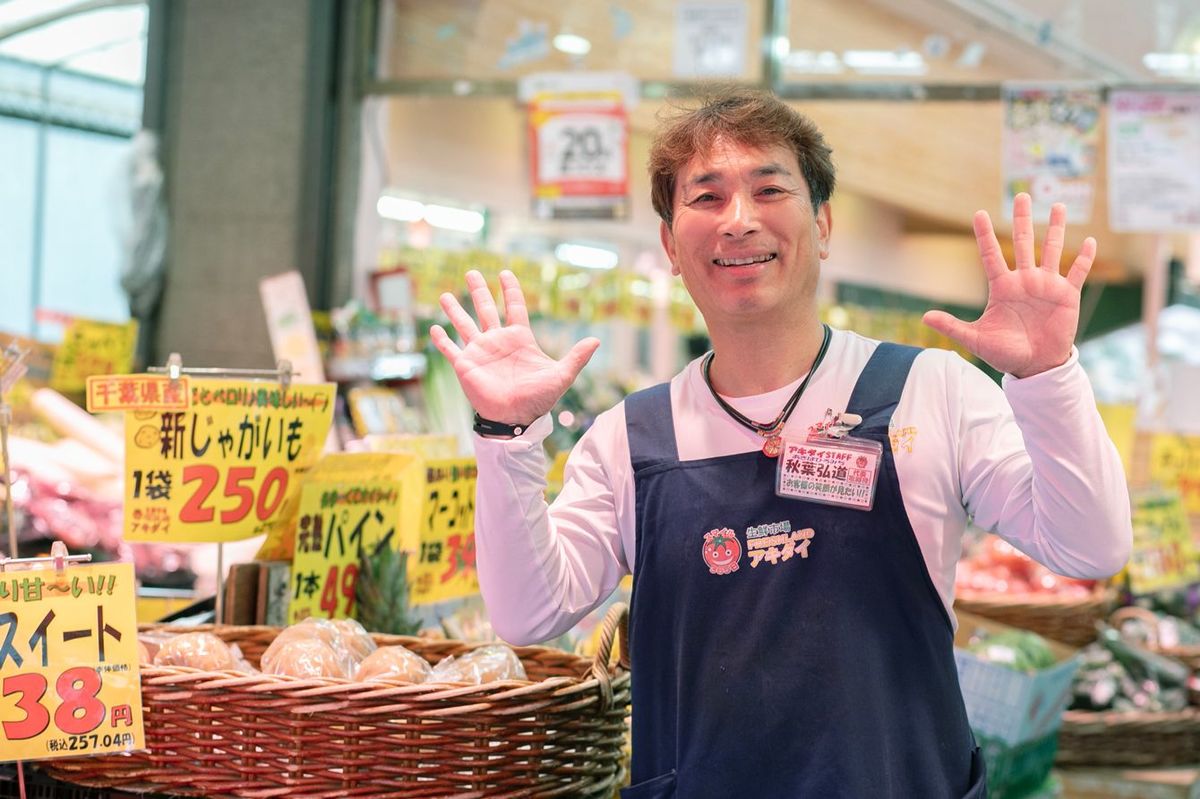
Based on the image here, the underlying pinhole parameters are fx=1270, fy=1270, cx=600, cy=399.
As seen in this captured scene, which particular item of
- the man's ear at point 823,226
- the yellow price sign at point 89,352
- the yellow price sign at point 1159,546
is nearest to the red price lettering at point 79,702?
the man's ear at point 823,226

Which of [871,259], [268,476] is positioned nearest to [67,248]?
[871,259]

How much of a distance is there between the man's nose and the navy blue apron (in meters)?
0.24

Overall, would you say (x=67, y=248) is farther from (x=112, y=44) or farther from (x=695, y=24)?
(x=695, y=24)

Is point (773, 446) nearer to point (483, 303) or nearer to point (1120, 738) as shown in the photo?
point (483, 303)

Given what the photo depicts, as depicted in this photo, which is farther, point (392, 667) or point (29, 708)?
point (392, 667)

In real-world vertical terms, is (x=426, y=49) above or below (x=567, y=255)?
above

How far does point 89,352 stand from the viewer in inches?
189

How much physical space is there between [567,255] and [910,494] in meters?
4.98

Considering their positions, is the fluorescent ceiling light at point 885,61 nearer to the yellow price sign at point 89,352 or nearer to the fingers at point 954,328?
the yellow price sign at point 89,352

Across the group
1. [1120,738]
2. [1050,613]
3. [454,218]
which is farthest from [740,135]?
[454,218]

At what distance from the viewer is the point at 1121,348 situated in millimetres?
10242

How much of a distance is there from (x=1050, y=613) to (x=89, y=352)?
11.5 feet

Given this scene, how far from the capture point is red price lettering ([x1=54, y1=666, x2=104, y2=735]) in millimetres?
1619

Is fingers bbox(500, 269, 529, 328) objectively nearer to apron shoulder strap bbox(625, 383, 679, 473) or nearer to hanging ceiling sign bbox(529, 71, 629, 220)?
apron shoulder strap bbox(625, 383, 679, 473)
